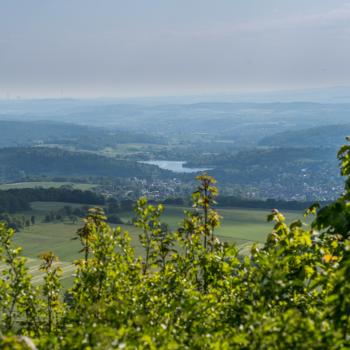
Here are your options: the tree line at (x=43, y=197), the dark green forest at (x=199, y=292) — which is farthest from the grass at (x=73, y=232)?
the dark green forest at (x=199, y=292)

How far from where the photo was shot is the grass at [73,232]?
10300 cm

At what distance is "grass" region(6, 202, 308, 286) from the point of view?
103000mm

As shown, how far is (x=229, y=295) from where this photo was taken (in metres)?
13.1

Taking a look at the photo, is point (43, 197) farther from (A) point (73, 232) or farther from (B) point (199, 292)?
(B) point (199, 292)

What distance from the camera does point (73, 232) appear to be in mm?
125875

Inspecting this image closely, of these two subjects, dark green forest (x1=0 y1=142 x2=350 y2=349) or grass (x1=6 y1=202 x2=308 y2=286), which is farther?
grass (x1=6 y1=202 x2=308 y2=286)

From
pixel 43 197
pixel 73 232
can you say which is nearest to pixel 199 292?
pixel 73 232

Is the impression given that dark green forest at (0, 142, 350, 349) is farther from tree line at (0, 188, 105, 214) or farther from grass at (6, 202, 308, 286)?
tree line at (0, 188, 105, 214)

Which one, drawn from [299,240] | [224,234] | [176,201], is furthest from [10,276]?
[176,201]

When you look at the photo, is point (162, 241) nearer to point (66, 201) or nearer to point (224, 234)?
point (224, 234)

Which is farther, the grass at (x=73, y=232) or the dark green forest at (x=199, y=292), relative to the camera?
the grass at (x=73, y=232)

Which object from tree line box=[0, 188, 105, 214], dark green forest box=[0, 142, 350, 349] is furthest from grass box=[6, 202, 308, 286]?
dark green forest box=[0, 142, 350, 349]

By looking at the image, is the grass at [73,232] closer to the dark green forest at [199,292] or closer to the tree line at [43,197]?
the tree line at [43,197]

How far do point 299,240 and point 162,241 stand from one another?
442 cm
